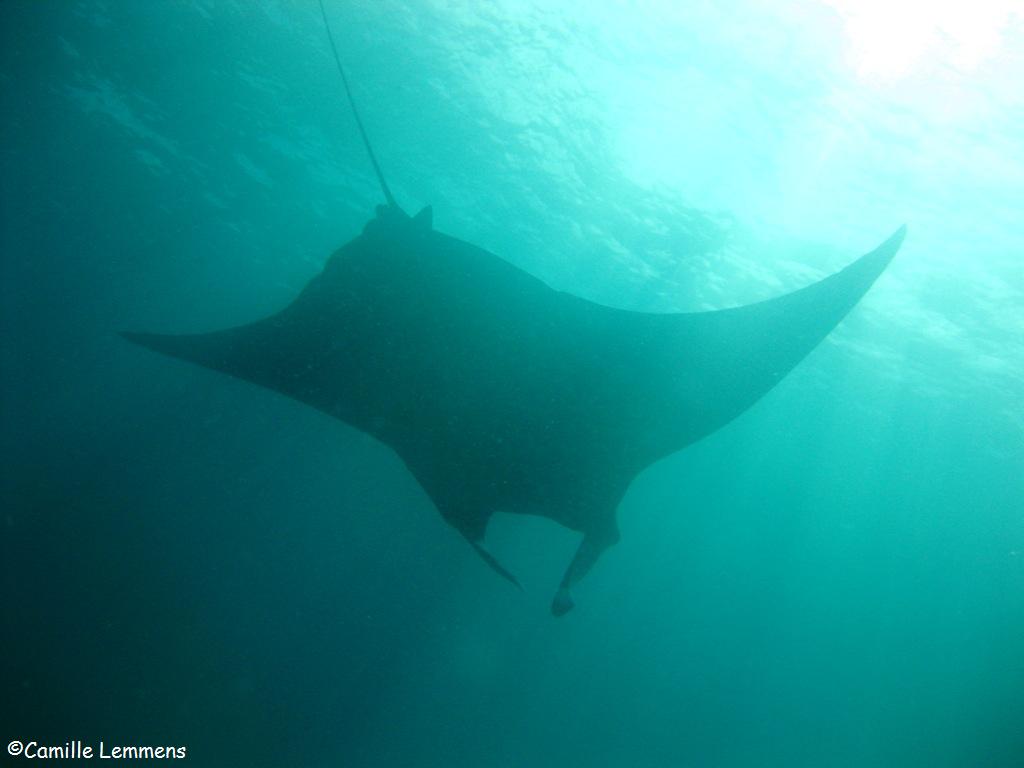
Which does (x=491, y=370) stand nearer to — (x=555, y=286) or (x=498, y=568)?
(x=498, y=568)

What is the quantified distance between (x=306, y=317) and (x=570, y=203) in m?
9.64

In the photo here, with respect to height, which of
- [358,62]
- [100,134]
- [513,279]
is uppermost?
[358,62]

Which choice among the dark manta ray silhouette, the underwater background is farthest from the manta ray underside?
the underwater background

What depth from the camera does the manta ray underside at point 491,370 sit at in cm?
400

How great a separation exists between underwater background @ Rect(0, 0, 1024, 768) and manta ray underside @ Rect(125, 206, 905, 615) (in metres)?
0.38

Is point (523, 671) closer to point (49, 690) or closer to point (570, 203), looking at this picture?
point (49, 690)

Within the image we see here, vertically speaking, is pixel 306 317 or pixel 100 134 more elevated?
pixel 100 134

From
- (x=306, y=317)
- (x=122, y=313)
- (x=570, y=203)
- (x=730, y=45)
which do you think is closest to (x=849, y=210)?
(x=730, y=45)

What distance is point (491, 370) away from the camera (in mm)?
4492

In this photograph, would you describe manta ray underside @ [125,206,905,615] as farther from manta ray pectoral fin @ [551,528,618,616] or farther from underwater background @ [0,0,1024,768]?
underwater background @ [0,0,1024,768]

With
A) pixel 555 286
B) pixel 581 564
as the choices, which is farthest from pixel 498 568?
pixel 555 286

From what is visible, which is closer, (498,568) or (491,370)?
(498,568)

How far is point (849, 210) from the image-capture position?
997 centimetres

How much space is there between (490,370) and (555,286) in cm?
1346
